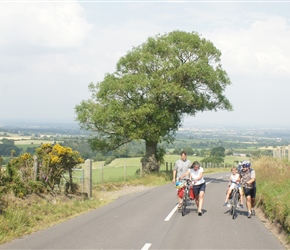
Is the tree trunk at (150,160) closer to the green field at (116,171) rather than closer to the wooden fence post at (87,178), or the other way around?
the green field at (116,171)

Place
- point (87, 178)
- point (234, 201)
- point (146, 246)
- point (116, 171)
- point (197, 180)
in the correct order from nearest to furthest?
1. point (146, 246)
2. point (234, 201)
3. point (197, 180)
4. point (87, 178)
5. point (116, 171)

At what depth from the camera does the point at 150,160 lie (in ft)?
112

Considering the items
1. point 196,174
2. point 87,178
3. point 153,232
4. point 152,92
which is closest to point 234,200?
point 196,174

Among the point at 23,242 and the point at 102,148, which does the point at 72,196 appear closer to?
the point at 23,242

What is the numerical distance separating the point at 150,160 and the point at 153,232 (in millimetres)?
22970

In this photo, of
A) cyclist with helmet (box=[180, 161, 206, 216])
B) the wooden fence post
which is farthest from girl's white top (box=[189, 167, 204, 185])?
the wooden fence post

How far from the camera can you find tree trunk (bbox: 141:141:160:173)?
33.8 m

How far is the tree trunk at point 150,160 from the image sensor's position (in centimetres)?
3384

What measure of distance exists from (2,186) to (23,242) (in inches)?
163

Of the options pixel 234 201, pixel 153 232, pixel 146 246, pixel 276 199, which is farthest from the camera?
pixel 234 201

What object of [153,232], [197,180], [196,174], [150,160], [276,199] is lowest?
[150,160]

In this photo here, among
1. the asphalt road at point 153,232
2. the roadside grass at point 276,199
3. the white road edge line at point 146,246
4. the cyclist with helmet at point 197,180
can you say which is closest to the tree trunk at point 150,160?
the roadside grass at point 276,199

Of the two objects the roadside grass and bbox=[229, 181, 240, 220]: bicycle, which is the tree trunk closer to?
the roadside grass

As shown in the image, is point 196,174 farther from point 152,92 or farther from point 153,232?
point 152,92
